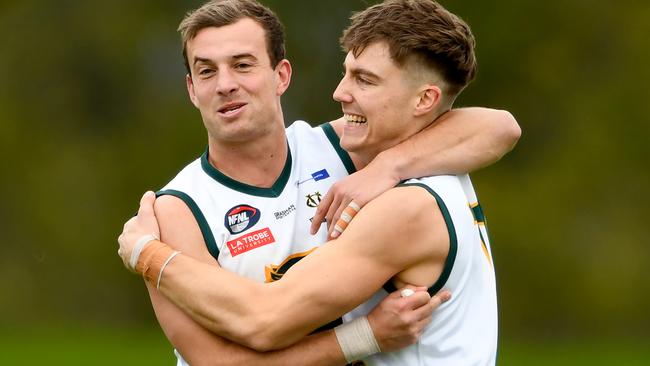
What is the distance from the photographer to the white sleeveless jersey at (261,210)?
22.0 feet

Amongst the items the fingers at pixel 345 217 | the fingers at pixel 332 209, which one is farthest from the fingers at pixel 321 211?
the fingers at pixel 345 217

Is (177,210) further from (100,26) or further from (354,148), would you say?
(100,26)

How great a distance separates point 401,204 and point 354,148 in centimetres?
63

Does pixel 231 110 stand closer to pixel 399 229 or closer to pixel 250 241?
pixel 250 241

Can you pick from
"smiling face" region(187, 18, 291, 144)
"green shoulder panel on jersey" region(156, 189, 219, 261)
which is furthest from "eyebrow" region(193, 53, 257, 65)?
"green shoulder panel on jersey" region(156, 189, 219, 261)

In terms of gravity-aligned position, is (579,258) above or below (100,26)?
below

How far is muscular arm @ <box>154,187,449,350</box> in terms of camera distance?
6258mm

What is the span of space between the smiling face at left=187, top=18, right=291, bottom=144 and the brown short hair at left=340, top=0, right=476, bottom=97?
49 cm

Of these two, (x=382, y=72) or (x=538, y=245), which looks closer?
(x=382, y=72)

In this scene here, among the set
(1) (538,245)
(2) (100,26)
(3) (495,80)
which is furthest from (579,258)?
(2) (100,26)

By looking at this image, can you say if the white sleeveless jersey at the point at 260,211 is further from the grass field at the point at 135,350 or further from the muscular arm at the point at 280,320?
the grass field at the point at 135,350

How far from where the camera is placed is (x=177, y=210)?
6668 millimetres

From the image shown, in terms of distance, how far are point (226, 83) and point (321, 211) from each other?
0.81m

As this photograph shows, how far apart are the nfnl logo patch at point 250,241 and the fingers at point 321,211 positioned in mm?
219
